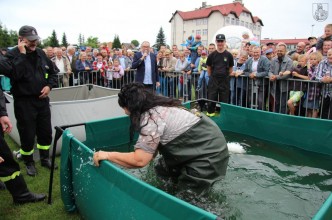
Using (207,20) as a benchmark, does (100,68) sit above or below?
below

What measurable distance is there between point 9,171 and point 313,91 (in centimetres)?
577

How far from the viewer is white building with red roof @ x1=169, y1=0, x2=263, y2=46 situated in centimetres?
7300

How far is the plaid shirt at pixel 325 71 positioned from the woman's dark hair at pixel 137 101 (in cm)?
446


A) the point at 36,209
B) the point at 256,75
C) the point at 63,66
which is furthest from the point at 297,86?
the point at 63,66

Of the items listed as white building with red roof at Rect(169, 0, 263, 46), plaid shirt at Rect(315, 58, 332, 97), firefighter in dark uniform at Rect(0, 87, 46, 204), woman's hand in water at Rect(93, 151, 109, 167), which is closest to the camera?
woman's hand in water at Rect(93, 151, 109, 167)

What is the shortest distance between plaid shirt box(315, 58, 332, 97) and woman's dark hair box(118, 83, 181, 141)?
4462mm

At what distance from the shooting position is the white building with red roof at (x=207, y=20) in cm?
7300

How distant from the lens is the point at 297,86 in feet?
21.5

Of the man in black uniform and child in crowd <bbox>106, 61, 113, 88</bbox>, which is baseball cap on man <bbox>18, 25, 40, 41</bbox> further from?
child in crowd <bbox>106, 61, 113, 88</bbox>

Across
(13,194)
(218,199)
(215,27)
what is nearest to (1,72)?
(13,194)

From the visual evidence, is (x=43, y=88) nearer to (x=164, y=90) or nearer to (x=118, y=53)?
(x=164, y=90)

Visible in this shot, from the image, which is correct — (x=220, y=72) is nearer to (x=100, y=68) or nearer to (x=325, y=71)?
(x=325, y=71)

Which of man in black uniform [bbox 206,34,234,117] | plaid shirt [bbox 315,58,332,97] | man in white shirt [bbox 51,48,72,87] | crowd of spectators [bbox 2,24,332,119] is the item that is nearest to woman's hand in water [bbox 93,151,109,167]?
crowd of spectators [bbox 2,24,332,119]

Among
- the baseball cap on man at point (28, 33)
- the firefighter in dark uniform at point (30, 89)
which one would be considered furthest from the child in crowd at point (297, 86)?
the baseball cap on man at point (28, 33)
